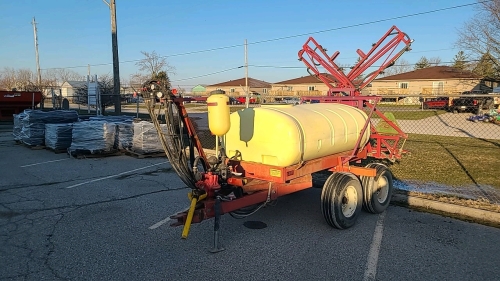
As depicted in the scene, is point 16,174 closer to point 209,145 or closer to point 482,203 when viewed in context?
point 209,145

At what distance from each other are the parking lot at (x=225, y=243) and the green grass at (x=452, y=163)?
7.58 ft

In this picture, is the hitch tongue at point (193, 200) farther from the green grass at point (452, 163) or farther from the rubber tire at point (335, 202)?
the green grass at point (452, 163)

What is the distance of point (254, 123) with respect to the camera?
4691 millimetres

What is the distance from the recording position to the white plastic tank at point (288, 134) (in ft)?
14.4

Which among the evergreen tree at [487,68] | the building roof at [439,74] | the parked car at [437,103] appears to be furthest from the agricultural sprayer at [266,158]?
the building roof at [439,74]

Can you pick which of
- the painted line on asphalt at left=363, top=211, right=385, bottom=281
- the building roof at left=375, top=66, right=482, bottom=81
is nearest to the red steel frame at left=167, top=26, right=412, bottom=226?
the painted line on asphalt at left=363, top=211, right=385, bottom=281

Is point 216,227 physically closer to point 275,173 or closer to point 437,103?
point 275,173

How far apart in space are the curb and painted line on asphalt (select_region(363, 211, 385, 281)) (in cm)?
99

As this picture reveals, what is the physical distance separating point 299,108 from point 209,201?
6.34 feet

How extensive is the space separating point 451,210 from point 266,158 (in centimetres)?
323

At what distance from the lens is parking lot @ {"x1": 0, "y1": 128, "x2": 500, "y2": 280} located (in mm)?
3736

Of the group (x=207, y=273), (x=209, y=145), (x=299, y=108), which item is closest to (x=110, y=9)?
(x=209, y=145)

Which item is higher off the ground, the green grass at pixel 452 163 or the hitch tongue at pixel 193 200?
the hitch tongue at pixel 193 200

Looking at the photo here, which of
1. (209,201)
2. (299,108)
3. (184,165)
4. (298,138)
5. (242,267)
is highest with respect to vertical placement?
(299,108)
